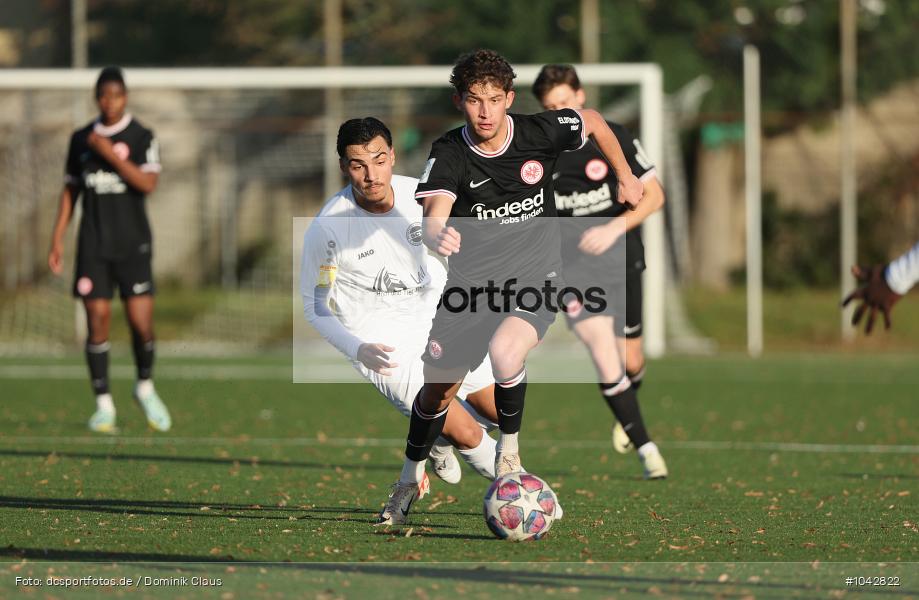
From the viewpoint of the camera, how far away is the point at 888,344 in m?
20.9

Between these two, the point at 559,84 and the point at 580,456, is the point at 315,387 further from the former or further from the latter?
the point at 559,84

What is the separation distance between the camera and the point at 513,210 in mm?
6004

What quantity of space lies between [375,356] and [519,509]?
92 centimetres

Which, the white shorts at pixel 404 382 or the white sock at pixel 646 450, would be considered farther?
the white sock at pixel 646 450

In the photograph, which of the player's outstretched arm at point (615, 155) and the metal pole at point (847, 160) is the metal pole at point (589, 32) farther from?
the player's outstretched arm at point (615, 155)

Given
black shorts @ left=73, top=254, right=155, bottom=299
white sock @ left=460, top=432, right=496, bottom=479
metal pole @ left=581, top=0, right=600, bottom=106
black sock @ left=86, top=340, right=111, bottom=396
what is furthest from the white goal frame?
white sock @ left=460, top=432, right=496, bottom=479

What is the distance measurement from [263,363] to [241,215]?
19.9ft

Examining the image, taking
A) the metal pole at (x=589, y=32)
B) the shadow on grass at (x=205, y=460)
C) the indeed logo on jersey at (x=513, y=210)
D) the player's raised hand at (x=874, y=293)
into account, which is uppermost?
the metal pole at (x=589, y=32)

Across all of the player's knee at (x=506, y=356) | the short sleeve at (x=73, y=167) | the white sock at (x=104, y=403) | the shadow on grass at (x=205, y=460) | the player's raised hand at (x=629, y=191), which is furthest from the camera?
the short sleeve at (x=73, y=167)

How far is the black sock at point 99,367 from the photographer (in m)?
9.98

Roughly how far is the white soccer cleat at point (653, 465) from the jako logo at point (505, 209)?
2.11m

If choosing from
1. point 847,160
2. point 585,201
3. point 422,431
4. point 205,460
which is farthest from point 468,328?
point 847,160

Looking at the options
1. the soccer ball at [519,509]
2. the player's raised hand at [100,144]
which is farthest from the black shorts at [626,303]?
the player's raised hand at [100,144]

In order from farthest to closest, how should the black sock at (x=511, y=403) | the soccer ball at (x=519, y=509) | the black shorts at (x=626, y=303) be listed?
the black shorts at (x=626, y=303), the black sock at (x=511, y=403), the soccer ball at (x=519, y=509)
